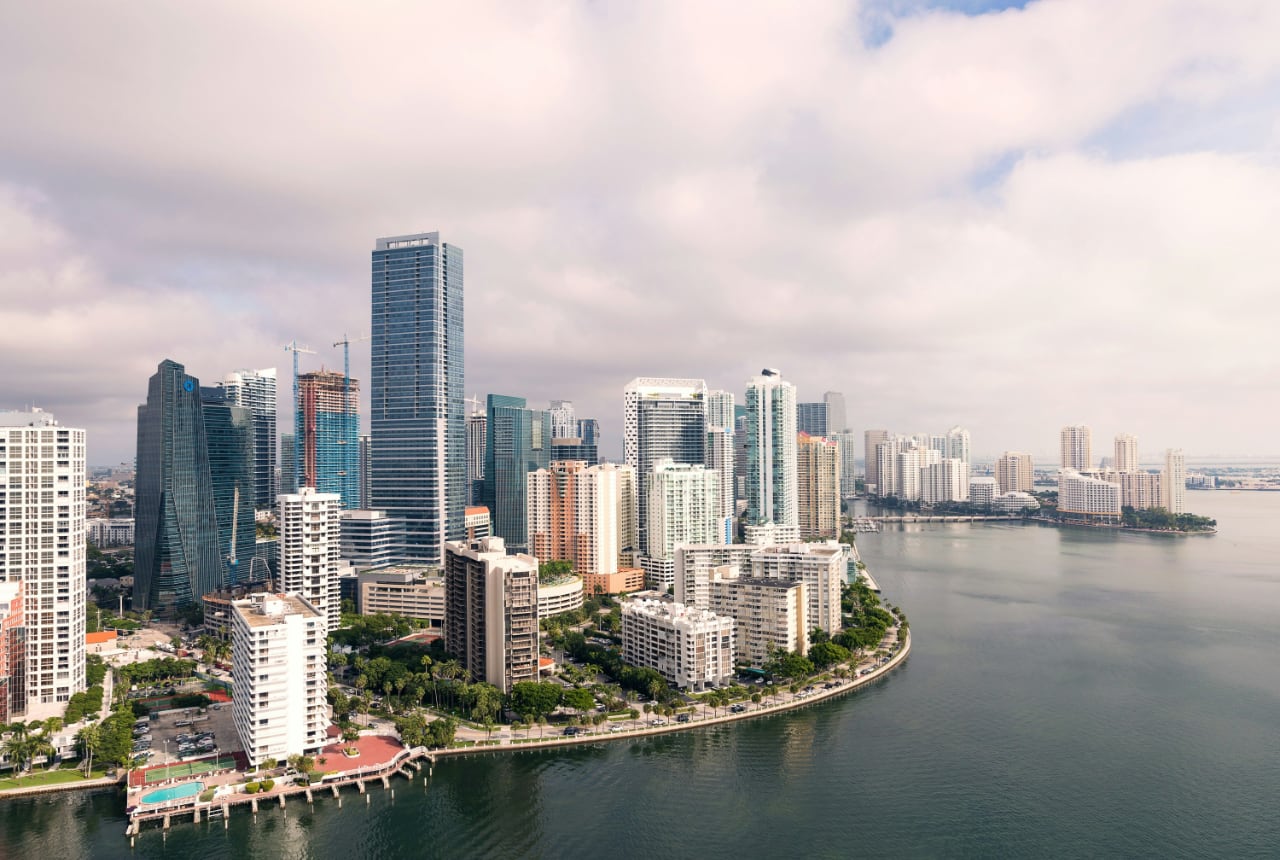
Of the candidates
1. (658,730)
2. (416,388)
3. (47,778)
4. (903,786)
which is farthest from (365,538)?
(903,786)

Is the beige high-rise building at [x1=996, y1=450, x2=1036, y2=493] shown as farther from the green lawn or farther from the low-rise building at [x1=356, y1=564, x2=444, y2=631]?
the green lawn

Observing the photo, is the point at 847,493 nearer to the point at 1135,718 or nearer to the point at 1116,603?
the point at 1116,603

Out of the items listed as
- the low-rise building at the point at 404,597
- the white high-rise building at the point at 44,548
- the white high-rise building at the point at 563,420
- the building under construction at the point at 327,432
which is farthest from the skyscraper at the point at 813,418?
the white high-rise building at the point at 44,548

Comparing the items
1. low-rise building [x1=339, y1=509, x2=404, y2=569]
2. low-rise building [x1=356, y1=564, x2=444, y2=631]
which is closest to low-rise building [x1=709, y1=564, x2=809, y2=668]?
low-rise building [x1=356, y1=564, x2=444, y2=631]

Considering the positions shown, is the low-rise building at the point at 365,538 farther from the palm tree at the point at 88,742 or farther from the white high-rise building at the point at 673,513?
the palm tree at the point at 88,742

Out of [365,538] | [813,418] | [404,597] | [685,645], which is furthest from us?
[813,418]

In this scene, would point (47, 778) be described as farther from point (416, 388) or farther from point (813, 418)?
point (813, 418)

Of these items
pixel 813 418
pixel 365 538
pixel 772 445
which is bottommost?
pixel 365 538
